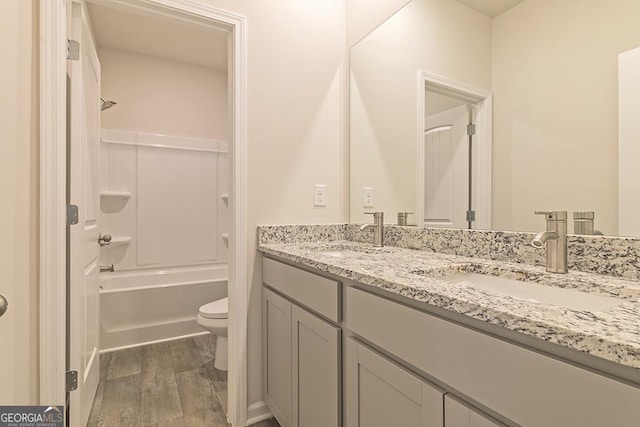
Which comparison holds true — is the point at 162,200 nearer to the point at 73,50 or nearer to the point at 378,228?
the point at 73,50

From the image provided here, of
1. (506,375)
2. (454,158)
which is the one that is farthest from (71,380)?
(454,158)

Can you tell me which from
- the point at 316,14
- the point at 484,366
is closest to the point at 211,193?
the point at 316,14

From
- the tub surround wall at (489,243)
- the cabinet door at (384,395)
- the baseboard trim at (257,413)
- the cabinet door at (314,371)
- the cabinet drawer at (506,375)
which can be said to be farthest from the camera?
the baseboard trim at (257,413)

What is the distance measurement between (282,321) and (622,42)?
1.50m

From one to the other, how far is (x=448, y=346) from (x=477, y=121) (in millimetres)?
974

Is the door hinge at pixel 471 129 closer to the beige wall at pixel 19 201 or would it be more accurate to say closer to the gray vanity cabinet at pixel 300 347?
the gray vanity cabinet at pixel 300 347

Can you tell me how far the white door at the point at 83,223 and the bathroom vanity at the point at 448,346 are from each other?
85 centimetres

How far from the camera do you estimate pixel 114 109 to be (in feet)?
9.34

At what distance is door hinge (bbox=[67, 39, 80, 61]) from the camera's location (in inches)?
53.9

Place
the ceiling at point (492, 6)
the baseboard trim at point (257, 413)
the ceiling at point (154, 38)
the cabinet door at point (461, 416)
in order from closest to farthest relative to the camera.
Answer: the cabinet door at point (461, 416)
the ceiling at point (492, 6)
the baseboard trim at point (257, 413)
the ceiling at point (154, 38)

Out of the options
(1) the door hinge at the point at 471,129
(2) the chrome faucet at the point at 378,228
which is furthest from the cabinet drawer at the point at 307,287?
(1) the door hinge at the point at 471,129

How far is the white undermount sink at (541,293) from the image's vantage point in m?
0.79

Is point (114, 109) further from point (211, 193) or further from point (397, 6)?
point (397, 6)

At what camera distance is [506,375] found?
57 cm
